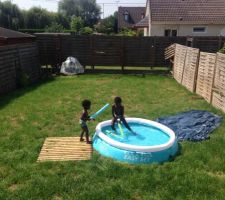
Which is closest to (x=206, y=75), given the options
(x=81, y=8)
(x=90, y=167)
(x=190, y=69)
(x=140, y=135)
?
(x=190, y=69)

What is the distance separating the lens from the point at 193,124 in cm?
709

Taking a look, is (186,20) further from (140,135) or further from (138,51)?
(140,135)

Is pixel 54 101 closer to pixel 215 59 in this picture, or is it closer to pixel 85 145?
pixel 85 145

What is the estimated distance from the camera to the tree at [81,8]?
89.7 m

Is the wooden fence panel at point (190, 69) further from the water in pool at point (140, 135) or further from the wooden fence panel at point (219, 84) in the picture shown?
the water in pool at point (140, 135)

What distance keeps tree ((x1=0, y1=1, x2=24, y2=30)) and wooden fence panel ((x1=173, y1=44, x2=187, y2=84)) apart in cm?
3992

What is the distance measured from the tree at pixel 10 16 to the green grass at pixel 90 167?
43040 mm

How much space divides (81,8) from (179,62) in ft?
272

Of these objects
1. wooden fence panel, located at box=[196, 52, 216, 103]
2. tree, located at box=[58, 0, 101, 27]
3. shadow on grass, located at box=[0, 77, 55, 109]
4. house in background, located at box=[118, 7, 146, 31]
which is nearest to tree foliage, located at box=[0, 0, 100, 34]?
house in background, located at box=[118, 7, 146, 31]

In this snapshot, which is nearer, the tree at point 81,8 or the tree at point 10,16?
the tree at point 10,16

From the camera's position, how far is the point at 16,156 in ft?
17.6

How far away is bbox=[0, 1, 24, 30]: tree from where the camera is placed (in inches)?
1906

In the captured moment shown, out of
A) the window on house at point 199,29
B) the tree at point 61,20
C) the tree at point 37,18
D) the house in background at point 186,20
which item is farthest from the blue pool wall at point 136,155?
the tree at point 61,20

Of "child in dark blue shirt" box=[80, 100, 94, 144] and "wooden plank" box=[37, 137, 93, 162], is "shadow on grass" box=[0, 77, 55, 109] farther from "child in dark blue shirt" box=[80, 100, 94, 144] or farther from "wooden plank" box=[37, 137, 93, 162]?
"child in dark blue shirt" box=[80, 100, 94, 144]
